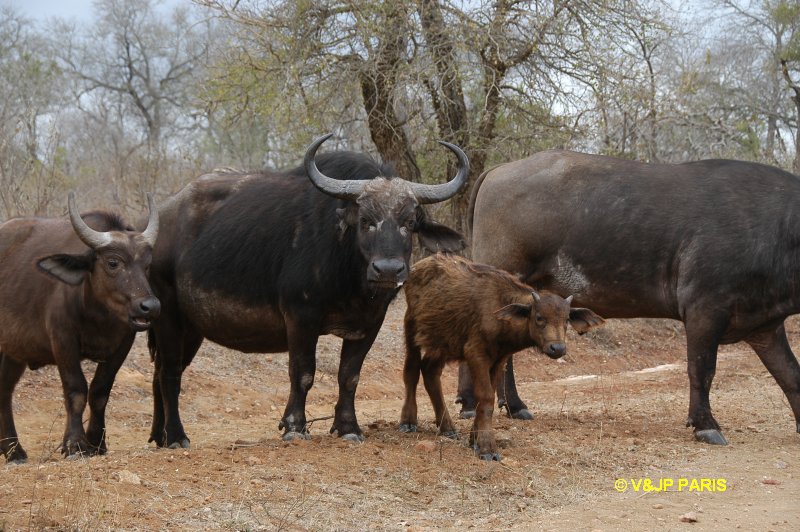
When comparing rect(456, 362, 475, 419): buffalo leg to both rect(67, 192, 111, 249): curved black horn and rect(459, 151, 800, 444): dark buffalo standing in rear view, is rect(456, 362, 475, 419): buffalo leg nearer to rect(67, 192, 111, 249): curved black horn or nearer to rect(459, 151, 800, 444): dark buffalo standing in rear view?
rect(459, 151, 800, 444): dark buffalo standing in rear view

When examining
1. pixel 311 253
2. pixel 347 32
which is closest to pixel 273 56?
pixel 347 32

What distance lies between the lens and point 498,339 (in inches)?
306

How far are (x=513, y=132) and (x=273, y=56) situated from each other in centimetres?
448

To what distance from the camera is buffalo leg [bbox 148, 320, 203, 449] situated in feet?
28.6

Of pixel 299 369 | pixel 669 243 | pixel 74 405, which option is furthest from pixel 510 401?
pixel 74 405

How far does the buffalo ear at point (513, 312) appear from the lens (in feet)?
24.4

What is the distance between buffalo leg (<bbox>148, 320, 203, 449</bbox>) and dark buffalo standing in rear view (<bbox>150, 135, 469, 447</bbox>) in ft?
0.04

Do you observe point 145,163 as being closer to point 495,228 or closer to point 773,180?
point 495,228

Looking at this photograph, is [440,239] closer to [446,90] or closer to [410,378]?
[410,378]

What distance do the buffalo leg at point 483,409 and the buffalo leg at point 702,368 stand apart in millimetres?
2125

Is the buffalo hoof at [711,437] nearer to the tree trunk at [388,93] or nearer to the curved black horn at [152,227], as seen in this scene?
the curved black horn at [152,227]

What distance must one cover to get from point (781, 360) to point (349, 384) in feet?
13.6

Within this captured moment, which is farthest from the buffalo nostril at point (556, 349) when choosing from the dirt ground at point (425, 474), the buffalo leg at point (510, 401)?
the buffalo leg at point (510, 401)

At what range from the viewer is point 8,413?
8.66 metres
